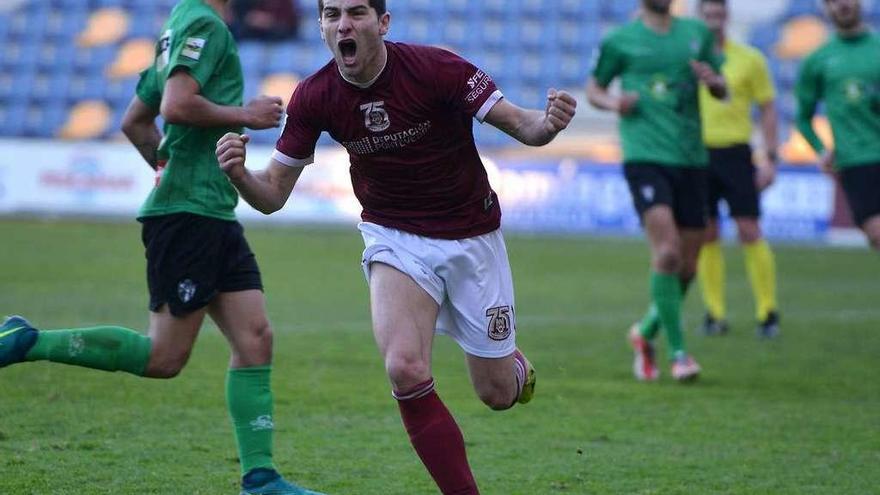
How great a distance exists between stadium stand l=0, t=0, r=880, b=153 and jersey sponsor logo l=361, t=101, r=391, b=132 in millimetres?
19707

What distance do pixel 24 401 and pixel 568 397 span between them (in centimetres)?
298

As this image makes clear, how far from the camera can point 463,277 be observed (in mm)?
5266

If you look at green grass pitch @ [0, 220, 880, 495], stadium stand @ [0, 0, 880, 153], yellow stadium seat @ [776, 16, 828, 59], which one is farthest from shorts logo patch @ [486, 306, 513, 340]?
yellow stadium seat @ [776, 16, 828, 59]

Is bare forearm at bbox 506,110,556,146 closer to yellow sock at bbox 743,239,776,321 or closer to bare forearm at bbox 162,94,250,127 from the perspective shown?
bare forearm at bbox 162,94,250,127

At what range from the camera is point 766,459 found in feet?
21.1

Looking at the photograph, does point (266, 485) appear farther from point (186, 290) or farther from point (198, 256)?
point (198, 256)

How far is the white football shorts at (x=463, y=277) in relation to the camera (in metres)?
5.20

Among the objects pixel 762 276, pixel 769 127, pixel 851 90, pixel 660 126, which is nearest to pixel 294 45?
pixel 769 127

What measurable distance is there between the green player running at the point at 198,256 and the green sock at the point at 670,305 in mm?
3770

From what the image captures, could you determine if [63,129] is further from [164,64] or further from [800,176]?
[164,64]

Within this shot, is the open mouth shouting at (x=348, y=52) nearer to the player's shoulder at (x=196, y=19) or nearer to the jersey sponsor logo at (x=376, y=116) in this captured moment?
the jersey sponsor logo at (x=376, y=116)

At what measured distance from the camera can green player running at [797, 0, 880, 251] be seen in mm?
9938

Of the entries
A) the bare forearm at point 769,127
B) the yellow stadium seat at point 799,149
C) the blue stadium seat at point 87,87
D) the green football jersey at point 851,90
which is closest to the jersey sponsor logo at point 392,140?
the green football jersey at point 851,90

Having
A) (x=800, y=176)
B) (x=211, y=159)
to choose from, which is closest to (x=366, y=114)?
(x=211, y=159)
